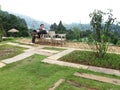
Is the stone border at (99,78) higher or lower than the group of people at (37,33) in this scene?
lower

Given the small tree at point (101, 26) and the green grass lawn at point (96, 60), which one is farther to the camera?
the small tree at point (101, 26)

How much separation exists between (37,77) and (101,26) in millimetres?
3775

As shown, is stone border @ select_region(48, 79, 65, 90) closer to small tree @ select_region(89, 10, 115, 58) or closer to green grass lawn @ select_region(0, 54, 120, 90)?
green grass lawn @ select_region(0, 54, 120, 90)

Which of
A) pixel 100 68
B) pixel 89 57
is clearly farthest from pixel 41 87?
pixel 89 57

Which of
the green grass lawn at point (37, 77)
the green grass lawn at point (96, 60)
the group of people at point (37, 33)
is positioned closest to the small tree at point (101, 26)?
the green grass lawn at point (96, 60)

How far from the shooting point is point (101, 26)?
7.59 m

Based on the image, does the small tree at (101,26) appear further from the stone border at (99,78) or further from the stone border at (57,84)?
the stone border at (57,84)

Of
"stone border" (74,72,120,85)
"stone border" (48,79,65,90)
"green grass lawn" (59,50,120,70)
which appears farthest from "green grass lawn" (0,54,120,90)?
"green grass lawn" (59,50,120,70)

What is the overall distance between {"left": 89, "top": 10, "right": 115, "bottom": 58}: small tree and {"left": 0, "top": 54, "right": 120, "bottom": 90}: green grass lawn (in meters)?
2.13

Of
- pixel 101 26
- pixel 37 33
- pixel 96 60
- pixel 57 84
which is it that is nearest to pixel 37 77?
pixel 57 84

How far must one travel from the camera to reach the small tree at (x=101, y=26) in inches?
291

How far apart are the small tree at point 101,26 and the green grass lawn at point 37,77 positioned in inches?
83.8

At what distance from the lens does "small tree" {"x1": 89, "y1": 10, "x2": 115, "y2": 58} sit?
7.39 meters

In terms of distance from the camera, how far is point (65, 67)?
6129 millimetres
